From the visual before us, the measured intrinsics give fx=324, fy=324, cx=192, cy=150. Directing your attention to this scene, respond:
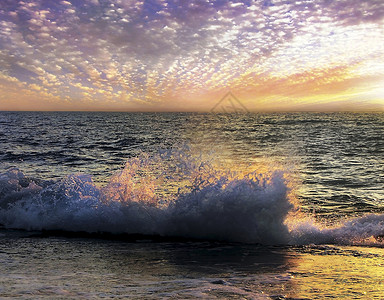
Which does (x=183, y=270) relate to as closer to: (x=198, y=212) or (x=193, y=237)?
(x=193, y=237)

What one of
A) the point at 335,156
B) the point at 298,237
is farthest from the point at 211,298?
the point at 335,156

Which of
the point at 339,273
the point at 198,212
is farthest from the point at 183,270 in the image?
the point at 198,212

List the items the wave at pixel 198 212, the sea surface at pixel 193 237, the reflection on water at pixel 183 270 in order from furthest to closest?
the wave at pixel 198 212 < the sea surface at pixel 193 237 < the reflection on water at pixel 183 270

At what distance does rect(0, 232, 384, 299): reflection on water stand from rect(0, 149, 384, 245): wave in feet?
2.17

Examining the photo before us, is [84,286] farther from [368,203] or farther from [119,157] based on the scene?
[119,157]

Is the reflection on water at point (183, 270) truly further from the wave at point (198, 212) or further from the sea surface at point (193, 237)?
the wave at point (198, 212)

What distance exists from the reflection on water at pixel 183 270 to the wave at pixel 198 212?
0.66 meters

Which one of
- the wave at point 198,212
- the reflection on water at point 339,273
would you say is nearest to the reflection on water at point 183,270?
the reflection on water at point 339,273

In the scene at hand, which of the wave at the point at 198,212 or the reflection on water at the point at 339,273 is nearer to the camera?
the reflection on water at the point at 339,273

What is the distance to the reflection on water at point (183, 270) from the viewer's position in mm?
3930

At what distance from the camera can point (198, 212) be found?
26.0 feet

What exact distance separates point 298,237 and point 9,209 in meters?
7.56

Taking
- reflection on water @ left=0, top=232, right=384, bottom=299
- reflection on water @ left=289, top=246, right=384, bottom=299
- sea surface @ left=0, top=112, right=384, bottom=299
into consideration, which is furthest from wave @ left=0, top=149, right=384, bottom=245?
reflection on water @ left=289, top=246, right=384, bottom=299

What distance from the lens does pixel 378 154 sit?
22.6m
